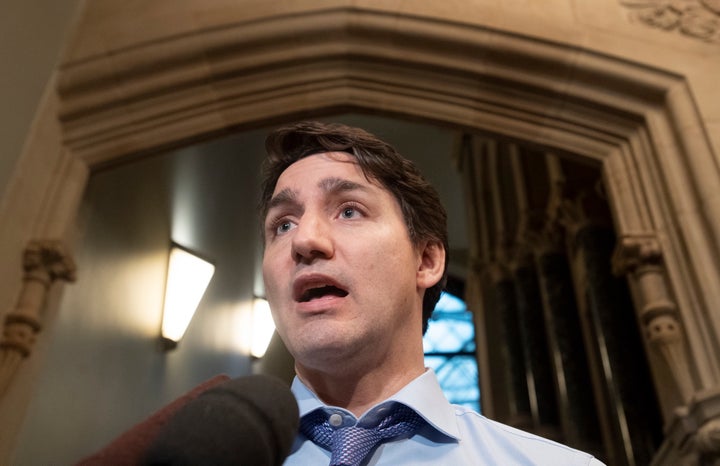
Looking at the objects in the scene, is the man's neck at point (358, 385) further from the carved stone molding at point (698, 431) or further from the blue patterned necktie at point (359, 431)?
the carved stone molding at point (698, 431)

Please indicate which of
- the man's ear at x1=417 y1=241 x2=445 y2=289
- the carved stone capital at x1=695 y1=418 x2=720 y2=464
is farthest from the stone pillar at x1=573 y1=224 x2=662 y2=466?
the man's ear at x1=417 y1=241 x2=445 y2=289

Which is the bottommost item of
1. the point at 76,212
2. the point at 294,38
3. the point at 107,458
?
the point at 107,458

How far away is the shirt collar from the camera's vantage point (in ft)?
2.28

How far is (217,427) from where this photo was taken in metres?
0.30

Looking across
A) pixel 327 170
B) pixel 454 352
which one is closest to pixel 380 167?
pixel 327 170

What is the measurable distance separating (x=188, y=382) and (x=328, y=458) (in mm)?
1948

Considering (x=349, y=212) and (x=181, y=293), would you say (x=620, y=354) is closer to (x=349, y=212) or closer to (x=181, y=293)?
(x=181, y=293)

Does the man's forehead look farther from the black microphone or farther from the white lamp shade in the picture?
the white lamp shade

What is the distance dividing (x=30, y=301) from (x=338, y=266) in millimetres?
1579

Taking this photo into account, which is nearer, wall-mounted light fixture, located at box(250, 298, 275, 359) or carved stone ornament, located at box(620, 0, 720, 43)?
wall-mounted light fixture, located at box(250, 298, 275, 359)

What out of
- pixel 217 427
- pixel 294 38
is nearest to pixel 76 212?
pixel 294 38

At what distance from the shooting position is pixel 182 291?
2408 millimetres

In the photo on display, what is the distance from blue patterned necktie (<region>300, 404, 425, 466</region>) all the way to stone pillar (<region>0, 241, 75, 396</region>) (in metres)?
1.48

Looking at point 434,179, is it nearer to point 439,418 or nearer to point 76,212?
point 76,212
